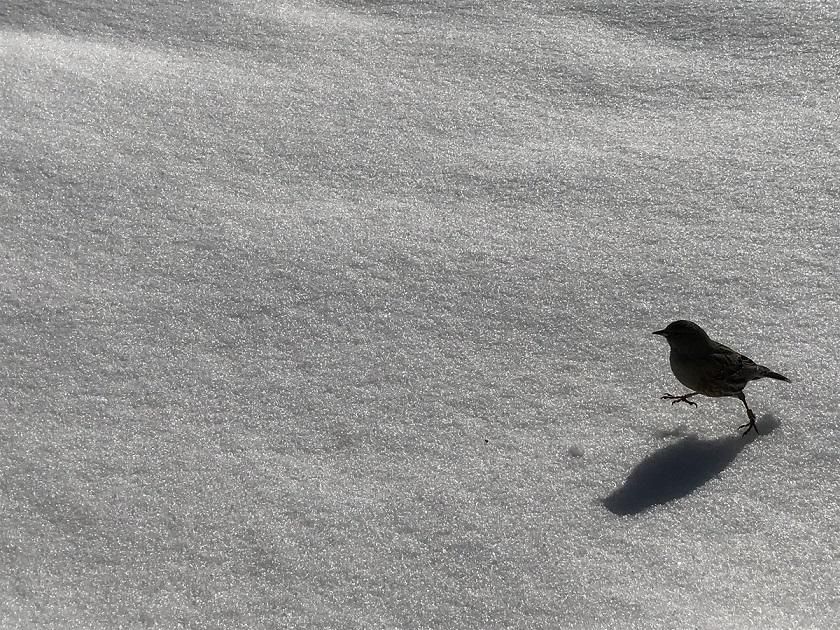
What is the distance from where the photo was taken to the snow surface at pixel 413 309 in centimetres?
258

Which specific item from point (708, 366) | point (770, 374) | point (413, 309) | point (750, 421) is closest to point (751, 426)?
point (750, 421)

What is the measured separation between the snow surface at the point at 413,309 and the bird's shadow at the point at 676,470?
0.01m

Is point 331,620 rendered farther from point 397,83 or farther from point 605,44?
point 605,44

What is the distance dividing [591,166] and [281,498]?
2.10 meters

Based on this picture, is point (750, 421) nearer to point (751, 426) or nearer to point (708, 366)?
point (751, 426)

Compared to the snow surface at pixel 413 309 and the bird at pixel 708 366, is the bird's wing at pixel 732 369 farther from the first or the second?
the snow surface at pixel 413 309

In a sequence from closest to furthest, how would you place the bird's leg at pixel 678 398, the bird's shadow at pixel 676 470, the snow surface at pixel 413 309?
the snow surface at pixel 413 309
the bird's shadow at pixel 676 470
the bird's leg at pixel 678 398

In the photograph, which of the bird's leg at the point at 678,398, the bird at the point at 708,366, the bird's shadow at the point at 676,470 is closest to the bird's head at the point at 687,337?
the bird at the point at 708,366

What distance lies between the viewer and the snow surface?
2.58 metres

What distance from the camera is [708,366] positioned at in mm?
2855

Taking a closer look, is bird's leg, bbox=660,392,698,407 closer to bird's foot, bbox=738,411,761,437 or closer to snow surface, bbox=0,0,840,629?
snow surface, bbox=0,0,840,629

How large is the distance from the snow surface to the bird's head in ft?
0.71

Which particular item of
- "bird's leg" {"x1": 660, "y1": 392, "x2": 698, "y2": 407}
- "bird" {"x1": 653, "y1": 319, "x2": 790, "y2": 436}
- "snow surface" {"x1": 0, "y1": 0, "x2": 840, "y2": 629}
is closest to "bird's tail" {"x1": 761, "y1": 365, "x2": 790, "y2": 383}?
"bird" {"x1": 653, "y1": 319, "x2": 790, "y2": 436}

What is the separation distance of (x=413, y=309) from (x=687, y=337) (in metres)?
1.00
